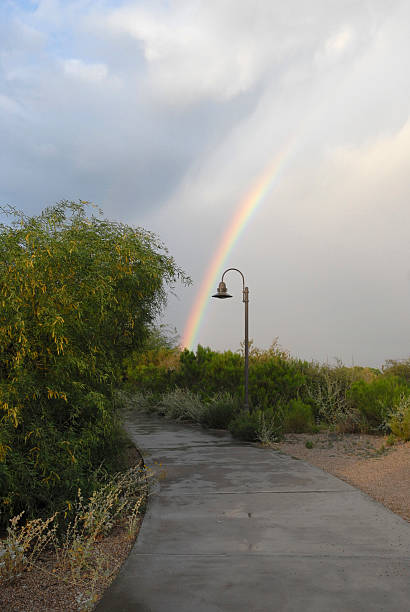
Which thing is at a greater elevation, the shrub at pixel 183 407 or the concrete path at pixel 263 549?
the shrub at pixel 183 407

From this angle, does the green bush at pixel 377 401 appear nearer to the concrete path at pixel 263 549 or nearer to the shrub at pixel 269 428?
the shrub at pixel 269 428

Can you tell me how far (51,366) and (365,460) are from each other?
21.2 ft

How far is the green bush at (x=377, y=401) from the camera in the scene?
45.8 feet

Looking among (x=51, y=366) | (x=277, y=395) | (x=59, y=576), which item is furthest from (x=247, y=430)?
(x=59, y=576)

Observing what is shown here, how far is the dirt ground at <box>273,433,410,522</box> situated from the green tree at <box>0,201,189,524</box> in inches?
149

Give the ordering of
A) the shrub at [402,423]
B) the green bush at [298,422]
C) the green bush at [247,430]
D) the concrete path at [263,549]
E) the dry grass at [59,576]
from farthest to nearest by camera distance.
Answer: the green bush at [298,422]
the green bush at [247,430]
the shrub at [402,423]
the dry grass at [59,576]
the concrete path at [263,549]

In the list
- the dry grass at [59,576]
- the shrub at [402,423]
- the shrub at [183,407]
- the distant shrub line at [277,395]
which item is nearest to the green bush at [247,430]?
the distant shrub line at [277,395]

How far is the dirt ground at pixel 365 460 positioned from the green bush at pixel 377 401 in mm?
550

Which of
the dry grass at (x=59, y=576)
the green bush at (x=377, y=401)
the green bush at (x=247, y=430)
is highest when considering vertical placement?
the green bush at (x=377, y=401)

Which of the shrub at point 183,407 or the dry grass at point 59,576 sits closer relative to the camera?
the dry grass at point 59,576

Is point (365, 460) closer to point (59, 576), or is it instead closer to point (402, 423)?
point (402, 423)

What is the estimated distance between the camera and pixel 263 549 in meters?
5.12

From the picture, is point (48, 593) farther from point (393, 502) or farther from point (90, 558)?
point (393, 502)

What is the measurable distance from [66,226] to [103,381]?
2454 millimetres
